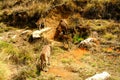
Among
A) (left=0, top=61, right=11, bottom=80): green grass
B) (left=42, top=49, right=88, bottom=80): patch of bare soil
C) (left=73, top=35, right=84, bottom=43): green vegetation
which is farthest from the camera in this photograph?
(left=73, top=35, right=84, bottom=43): green vegetation

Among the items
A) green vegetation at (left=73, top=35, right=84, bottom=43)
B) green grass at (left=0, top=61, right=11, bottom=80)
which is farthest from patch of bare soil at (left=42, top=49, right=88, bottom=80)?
green grass at (left=0, top=61, right=11, bottom=80)

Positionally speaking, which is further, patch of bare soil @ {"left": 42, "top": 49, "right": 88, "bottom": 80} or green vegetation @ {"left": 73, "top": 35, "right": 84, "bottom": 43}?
green vegetation @ {"left": 73, "top": 35, "right": 84, "bottom": 43}

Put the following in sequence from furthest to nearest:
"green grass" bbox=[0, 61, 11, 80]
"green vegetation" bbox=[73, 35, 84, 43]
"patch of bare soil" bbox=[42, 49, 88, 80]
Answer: "green vegetation" bbox=[73, 35, 84, 43] → "patch of bare soil" bbox=[42, 49, 88, 80] → "green grass" bbox=[0, 61, 11, 80]

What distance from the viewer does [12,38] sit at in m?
8.72

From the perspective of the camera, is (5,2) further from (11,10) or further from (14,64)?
(14,64)

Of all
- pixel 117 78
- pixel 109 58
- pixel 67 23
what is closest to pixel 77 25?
pixel 67 23

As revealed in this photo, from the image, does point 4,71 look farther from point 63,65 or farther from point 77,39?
point 77,39

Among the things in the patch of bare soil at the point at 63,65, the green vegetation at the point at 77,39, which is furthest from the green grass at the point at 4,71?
the green vegetation at the point at 77,39

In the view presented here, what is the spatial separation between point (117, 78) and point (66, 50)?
7.37 feet

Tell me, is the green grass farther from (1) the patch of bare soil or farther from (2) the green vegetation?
A: (2) the green vegetation

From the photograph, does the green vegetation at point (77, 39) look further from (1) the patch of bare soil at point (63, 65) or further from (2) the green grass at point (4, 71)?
(2) the green grass at point (4, 71)

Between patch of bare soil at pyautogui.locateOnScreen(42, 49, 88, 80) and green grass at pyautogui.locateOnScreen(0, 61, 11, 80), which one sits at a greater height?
green grass at pyautogui.locateOnScreen(0, 61, 11, 80)

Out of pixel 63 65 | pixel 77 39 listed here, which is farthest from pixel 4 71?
pixel 77 39

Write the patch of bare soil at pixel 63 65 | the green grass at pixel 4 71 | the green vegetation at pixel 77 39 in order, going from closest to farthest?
the green grass at pixel 4 71 < the patch of bare soil at pixel 63 65 < the green vegetation at pixel 77 39
